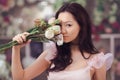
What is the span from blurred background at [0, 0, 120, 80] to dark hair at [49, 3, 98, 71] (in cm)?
146

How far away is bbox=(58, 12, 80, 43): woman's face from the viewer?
1.57 meters

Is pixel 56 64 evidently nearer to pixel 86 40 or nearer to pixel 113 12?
pixel 86 40

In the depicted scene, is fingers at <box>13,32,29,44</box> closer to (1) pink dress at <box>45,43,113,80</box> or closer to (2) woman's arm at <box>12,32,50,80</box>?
(2) woman's arm at <box>12,32,50,80</box>

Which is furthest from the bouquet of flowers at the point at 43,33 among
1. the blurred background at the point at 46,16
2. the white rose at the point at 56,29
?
the blurred background at the point at 46,16

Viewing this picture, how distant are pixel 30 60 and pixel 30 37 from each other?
1628 millimetres

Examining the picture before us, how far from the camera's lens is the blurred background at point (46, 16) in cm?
312

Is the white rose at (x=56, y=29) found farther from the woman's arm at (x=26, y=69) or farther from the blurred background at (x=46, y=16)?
the blurred background at (x=46, y=16)

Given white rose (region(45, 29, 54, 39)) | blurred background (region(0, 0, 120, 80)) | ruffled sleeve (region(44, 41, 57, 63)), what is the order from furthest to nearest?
blurred background (region(0, 0, 120, 80)) → ruffled sleeve (region(44, 41, 57, 63)) → white rose (region(45, 29, 54, 39))

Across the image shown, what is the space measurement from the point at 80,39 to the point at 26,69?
30cm

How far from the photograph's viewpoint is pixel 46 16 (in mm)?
3098

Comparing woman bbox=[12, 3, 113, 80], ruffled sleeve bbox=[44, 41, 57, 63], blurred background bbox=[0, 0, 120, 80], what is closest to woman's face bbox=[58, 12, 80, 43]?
woman bbox=[12, 3, 113, 80]

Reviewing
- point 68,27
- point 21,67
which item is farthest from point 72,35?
point 21,67

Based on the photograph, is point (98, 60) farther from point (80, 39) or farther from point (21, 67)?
point (21, 67)

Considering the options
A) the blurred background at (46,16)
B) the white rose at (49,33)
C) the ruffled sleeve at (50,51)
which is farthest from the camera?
the blurred background at (46,16)
